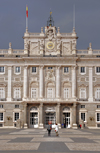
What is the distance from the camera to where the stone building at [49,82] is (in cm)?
6744

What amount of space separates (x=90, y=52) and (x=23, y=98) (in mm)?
17406

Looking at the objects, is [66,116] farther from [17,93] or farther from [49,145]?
[49,145]

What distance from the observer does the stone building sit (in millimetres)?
67438

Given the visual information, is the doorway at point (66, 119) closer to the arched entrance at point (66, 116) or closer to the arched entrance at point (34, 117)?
the arched entrance at point (66, 116)

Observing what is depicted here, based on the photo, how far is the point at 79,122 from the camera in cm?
6731

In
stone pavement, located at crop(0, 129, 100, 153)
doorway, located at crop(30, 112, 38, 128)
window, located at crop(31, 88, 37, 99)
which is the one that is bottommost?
stone pavement, located at crop(0, 129, 100, 153)

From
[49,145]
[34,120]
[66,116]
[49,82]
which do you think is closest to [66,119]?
[66,116]

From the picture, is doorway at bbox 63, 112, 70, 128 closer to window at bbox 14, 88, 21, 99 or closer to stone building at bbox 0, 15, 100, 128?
stone building at bbox 0, 15, 100, 128

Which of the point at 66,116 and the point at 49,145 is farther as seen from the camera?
the point at 66,116

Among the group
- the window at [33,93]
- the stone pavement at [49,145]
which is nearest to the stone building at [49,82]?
the window at [33,93]

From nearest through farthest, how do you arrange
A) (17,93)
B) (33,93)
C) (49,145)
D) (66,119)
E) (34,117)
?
(49,145) → (66,119) → (34,117) → (33,93) → (17,93)

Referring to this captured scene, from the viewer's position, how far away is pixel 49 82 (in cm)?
6862

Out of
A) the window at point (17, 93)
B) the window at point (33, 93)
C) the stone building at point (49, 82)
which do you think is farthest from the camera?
the window at point (17, 93)

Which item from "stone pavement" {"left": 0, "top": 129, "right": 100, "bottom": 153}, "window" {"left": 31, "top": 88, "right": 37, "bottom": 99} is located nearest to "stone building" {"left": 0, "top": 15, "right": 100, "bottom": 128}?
"window" {"left": 31, "top": 88, "right": 37, "bottom": 99}
